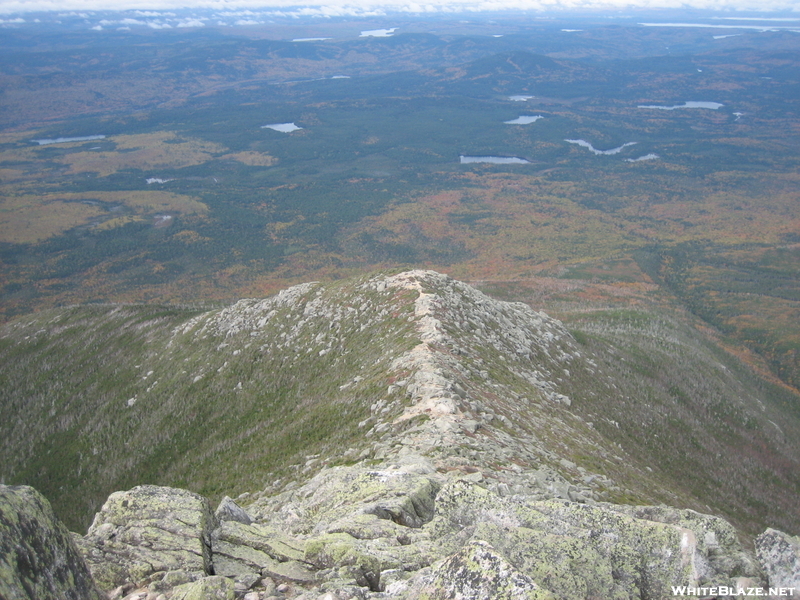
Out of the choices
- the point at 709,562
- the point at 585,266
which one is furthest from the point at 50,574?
the point at 585,266

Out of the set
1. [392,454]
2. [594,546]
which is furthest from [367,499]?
[594,546]

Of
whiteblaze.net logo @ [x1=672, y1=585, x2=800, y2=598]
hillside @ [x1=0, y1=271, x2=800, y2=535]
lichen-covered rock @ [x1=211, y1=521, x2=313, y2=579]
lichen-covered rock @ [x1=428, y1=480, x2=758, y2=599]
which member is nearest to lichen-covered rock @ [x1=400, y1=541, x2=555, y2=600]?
lichen-covered rock @ [x1=428, y1=480, x2=758, y2=599]

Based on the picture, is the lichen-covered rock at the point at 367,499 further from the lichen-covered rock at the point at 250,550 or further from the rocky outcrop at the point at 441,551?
the lichen-covered rock at the point at 250,550

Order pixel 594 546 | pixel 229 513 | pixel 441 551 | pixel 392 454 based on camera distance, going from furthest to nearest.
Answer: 1. pixel 392 454
2. pixel 229 513
3. pixel 441 551
4. pixel 594 546

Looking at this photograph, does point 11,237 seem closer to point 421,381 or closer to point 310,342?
point 310,342

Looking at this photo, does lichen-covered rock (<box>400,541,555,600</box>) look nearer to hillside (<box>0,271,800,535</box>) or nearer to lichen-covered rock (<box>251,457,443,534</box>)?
lichen-covered rock (<box>251,457,443,534</box>)

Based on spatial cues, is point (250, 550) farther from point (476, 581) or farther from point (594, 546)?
Result: point (594, 546)
